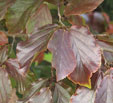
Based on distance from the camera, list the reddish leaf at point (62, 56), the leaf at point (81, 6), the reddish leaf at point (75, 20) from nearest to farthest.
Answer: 1. the reddish leaf at point (62, 56)
2. the leaf at point (81, 6)
3. the reddish leaf at point (75, 20)

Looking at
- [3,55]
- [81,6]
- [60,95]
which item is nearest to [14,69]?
[3,55]

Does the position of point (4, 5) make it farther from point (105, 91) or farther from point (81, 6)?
point (105, 91)

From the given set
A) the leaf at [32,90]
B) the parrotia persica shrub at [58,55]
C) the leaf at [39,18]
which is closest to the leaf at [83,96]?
the parrotia persica shrub at [58,55]

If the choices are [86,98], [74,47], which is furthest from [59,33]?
[86,98]

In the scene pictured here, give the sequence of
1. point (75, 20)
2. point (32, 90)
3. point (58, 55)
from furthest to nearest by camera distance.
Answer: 1. point (75, 20)
2. point (32, 90)
3. point (58, 55)

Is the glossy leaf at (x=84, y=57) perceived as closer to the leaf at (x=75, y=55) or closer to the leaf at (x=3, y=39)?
the leaf at (x=75, y=55)
